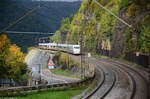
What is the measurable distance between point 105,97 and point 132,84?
5.85 metres

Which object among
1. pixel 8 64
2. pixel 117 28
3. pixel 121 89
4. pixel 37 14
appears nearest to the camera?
pixel 121 89

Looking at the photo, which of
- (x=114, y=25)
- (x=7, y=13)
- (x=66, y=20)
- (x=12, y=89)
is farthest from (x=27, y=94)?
(x=7, y=13)

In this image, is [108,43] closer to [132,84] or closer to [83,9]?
[83,9]

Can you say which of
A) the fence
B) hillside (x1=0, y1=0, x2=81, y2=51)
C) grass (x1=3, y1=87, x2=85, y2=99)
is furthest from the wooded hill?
hillside (x1=0, y1=0, x2=81, y2=51)

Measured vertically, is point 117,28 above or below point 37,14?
below

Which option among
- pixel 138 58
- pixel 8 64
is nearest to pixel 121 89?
pixel 138 58

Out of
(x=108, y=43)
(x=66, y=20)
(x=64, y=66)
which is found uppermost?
(x=66, y=20)

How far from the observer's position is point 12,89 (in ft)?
83.9

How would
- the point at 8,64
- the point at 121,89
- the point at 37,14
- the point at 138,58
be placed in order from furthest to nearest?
1. the point at 37,14
2. the point at 8,64
3. the point at 138,58
4. the point at 121,89

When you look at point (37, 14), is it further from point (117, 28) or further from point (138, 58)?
point (138, 58)

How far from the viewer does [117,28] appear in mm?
64500

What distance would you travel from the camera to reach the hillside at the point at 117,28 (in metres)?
45.8

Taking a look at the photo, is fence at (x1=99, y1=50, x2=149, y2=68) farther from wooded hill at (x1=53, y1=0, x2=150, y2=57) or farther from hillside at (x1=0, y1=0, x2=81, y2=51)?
hillside at (x1=0, y1=0, x2=81, y2=51)

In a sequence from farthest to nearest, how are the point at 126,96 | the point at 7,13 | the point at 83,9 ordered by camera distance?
the point at 7,13 < the point at 83,9 < the point at 126,96
